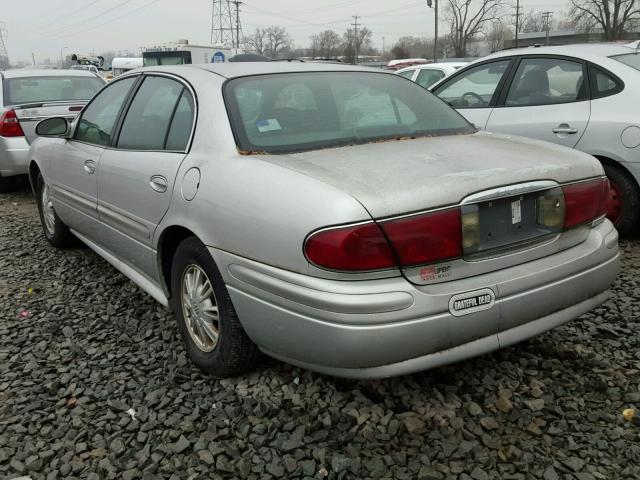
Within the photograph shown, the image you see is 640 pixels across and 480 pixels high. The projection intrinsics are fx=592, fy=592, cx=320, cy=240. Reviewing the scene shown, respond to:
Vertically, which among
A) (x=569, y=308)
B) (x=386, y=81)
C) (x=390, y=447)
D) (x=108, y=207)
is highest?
(x=386, y=81)

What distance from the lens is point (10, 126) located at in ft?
23.5

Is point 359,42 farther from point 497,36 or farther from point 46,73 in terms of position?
point 46,73

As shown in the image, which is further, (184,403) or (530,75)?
(530,75)

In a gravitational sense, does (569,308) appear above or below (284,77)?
below

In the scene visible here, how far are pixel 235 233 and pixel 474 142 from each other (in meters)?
1.24

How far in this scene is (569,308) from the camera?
251 cm

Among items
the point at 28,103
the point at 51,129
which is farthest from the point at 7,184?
the point at 51,129

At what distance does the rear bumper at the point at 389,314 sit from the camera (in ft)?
6.75

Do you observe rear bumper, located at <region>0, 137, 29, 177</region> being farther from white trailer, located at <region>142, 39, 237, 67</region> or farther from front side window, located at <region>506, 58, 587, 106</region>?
white trailer, located at <region>142, 39, 237, 67</region>

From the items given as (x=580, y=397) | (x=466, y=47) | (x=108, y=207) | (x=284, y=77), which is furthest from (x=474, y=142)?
(x=466, y=47)

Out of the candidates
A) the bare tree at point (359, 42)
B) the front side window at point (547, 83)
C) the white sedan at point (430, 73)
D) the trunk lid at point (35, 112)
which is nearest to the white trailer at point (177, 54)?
the white sedan at point (430, 73)

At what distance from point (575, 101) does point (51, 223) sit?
4.44 metres

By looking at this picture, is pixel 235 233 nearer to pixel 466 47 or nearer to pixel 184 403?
pixel 184 403

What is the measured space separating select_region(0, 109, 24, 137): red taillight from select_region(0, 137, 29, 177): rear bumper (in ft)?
0.17
